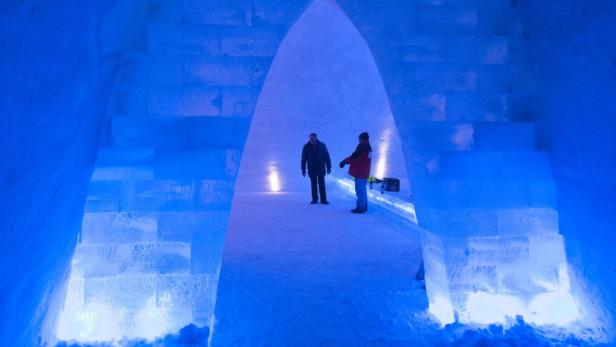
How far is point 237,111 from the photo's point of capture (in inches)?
89.5

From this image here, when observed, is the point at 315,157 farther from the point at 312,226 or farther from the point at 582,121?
the point at 582,121

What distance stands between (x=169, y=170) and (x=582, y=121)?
2189 millimetres

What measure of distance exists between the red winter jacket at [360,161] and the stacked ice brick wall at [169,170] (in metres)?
4.12

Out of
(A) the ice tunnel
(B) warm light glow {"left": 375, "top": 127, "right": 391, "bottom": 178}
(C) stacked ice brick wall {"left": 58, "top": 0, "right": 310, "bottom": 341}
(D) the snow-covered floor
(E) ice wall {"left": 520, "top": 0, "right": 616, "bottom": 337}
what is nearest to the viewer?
(E) ice wall {"left": 520, "top": 0, "right": 616, "bottom": 337}

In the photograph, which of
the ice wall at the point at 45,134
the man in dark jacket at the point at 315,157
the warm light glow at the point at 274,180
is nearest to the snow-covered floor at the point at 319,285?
the ice wall at the point at 45,134

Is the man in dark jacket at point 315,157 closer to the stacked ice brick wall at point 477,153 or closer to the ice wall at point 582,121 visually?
the stacked ice brick wall at point 477,153

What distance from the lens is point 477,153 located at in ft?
8.27

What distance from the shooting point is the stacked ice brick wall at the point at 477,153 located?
8.13 feet

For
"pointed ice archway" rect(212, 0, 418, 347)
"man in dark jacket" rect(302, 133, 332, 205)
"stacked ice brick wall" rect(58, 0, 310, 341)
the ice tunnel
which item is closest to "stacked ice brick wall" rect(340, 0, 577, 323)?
the ice tunnel

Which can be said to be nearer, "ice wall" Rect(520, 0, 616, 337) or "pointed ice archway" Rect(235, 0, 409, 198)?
"ice wall" Rect(520, 0, 616, 337)

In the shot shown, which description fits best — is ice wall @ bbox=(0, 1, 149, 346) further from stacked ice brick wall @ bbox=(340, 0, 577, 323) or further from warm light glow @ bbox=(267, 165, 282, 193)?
warm light glow @ bbox=(267, 165, 282, 193)

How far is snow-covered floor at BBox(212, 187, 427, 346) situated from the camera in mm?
2459

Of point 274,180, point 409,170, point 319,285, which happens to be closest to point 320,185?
point 274,180

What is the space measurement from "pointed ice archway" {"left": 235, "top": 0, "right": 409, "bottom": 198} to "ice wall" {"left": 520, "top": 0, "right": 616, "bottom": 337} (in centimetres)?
815
